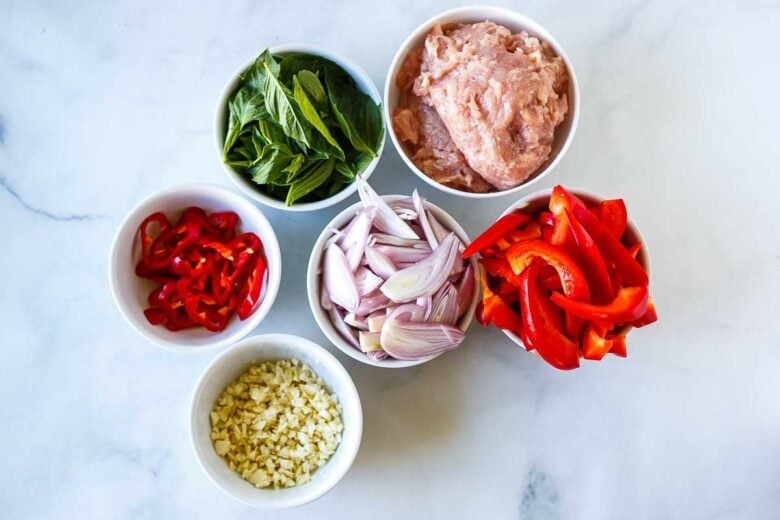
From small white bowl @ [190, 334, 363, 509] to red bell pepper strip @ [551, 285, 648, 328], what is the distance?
53 cm

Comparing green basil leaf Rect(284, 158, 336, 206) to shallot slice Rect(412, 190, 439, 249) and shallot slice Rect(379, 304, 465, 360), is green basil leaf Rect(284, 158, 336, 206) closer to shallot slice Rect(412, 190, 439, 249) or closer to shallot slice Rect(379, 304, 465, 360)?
shallot slice Rect(412, 190, 439, 249)

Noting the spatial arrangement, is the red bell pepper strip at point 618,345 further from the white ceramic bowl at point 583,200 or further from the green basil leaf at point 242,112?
the green basil leaf at point 242,112

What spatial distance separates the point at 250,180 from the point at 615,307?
87 centimetres

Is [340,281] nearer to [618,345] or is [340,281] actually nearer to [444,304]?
[444,304]

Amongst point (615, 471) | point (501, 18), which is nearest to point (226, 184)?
point (501, 18)

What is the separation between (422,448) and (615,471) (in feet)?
1.63

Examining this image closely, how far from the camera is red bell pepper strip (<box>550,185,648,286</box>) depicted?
166 cm

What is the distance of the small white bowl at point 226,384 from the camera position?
1786mm

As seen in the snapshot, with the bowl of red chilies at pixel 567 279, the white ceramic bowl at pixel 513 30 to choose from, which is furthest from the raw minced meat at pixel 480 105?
the bowl of red chilies at pixel 567 279

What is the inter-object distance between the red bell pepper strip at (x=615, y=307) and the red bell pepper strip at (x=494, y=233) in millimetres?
190

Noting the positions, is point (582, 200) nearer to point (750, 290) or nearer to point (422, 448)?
point (750, 290)

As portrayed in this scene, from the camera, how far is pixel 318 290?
1.83 m

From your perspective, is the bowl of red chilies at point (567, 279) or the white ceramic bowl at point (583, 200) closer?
the bowl of red chilies at point (567, 279)

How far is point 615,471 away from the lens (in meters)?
2.00
